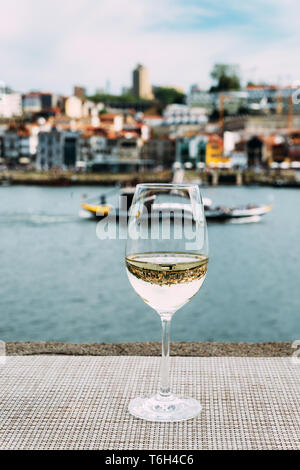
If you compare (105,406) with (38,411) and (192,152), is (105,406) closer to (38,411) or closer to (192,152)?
(38,411)

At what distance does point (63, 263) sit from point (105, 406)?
478 inches

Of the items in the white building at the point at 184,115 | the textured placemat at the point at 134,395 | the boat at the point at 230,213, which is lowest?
the boat at the point at 230,213

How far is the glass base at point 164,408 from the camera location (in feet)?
1.37

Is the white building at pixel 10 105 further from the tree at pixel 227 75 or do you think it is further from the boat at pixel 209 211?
the boat at pixel 209 211

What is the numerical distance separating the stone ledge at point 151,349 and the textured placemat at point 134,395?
4.2 inches

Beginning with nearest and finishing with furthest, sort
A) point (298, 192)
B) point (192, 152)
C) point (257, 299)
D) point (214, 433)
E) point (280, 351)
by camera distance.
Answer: point (214, 433)
point (280, 351)
point (257, 299)
point (298, 192)
point (192, 152)

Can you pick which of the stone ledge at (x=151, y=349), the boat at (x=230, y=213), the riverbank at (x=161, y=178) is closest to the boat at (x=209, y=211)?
the boat at (x=230, y=213)

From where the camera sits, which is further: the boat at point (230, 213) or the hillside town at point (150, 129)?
the hillside town at point (150, 129)

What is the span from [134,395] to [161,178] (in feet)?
89.8

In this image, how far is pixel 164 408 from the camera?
0.43m

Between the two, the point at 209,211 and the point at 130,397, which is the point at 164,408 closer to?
the point at 130,397

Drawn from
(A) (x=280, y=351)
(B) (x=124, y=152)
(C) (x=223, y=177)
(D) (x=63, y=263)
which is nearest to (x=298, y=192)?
(C) (x=223, y=177)

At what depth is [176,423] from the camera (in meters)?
0.41

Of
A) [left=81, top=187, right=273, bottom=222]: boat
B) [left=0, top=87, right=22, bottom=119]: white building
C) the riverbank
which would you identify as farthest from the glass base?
[left=0, top=87, right=22, bottom=119]: white building
